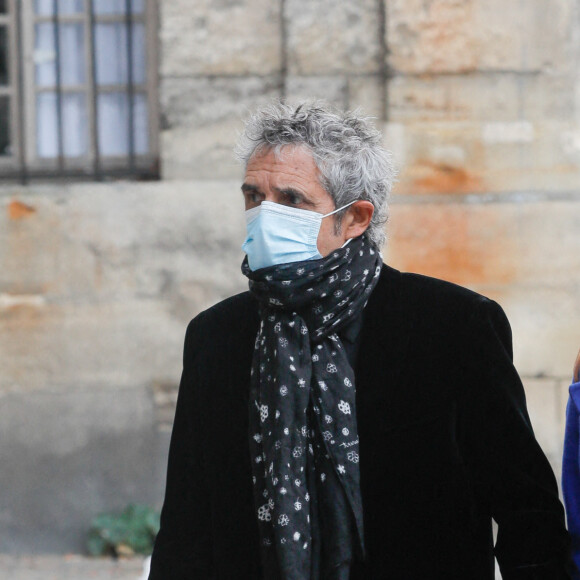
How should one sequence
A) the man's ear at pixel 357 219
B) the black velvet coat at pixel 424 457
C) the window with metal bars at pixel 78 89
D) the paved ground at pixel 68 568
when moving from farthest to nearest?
the window with metal bars at pixel 78 89 → the paved ground at pixel 68 568 → the man's ear at pixel 357 219 → the black velvet coat at pixel 424 457

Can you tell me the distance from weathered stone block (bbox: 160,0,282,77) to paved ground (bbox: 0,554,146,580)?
2.39m

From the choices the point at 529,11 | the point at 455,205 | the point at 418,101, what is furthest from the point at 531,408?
the point at 529,11

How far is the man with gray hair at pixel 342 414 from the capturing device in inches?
90.8

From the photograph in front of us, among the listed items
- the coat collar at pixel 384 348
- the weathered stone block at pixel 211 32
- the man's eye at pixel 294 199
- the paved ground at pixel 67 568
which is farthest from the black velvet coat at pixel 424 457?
the weathered stone block at pixel 211 32

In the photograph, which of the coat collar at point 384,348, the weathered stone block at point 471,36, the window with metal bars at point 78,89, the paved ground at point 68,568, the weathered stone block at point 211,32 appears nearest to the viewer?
the coat collar at point 384,348

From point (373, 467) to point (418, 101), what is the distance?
10.8ft

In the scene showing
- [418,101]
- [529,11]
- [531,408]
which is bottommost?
[531,408]

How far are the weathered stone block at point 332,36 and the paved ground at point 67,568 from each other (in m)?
2.52

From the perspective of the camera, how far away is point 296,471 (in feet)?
7.70

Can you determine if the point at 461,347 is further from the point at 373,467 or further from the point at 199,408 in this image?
the point at 199,408

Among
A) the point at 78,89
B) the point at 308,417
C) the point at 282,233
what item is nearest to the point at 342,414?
the point at 308,417

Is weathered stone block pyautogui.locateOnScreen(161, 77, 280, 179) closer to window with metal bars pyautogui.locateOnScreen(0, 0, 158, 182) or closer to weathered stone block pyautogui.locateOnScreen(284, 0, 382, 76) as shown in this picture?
weathered stone block pyautogui.locateOnScreen(284, 0, 382, 76)

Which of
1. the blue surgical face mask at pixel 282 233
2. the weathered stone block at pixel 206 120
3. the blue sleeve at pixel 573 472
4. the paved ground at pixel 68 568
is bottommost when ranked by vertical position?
the paved ground at pixel 68 568

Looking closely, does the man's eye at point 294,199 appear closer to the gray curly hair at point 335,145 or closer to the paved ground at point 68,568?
the gray curly hair at point 335,145
